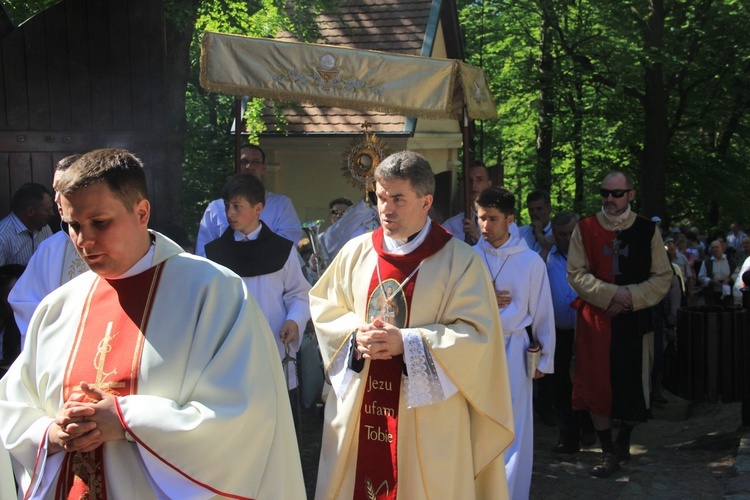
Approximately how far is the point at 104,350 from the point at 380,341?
5.21 ft

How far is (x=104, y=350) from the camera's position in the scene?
9.33ft

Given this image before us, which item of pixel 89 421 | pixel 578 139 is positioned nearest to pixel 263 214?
pixel 89 421

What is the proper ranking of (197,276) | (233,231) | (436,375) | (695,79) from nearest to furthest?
(197,276) < (436,375) < (233,231) < (695,79)

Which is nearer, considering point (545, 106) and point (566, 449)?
point (566, 449)

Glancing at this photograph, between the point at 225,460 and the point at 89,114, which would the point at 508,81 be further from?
the point at 225,460

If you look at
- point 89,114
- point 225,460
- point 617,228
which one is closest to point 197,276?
point 225,460

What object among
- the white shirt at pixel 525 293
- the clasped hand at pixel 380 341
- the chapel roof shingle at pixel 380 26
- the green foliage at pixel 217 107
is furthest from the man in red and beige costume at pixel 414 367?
the chapel roof shingle at pixel 380 26

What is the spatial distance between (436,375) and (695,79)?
17938 mm

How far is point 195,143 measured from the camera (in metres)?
15.9

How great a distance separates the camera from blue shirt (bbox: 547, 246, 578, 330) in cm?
742

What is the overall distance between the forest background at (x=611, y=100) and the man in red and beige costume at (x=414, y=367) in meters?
11.1

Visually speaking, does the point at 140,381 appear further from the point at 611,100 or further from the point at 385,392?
the point at 611,100

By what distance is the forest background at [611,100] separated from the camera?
58.0 ft

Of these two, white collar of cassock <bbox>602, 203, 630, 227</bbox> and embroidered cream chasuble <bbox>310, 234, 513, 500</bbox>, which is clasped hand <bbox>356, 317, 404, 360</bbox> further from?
white collar of cassock <bbox>602, 203, 630, 227</bbox>
